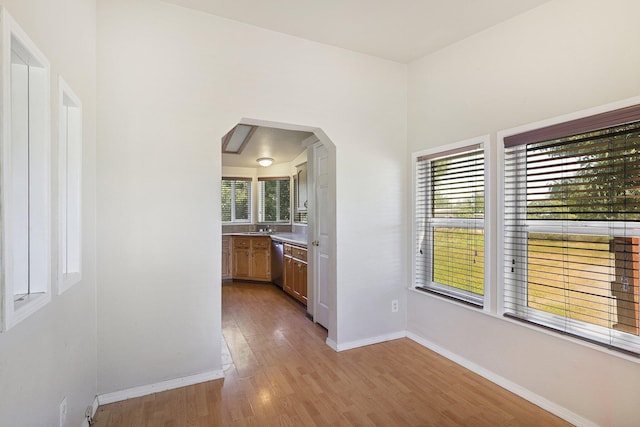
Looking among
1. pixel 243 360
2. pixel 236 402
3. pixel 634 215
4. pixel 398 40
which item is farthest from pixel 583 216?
pixel 243 360

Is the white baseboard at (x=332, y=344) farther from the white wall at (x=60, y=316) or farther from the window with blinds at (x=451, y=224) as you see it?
the white wall at (x=60, y=316)

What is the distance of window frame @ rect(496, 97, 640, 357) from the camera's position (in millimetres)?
1838

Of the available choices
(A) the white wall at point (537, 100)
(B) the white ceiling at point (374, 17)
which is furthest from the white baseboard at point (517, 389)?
(B) the white ceiling at point (374, 17)

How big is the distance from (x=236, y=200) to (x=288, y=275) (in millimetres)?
2368

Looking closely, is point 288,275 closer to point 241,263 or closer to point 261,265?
point 261,265

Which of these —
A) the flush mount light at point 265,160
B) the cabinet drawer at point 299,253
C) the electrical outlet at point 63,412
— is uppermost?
the flush mount light at point 265,160

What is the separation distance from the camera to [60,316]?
5.07 feet

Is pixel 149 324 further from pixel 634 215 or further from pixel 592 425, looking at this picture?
pixel 634 215

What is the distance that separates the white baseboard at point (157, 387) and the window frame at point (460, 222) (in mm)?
2062

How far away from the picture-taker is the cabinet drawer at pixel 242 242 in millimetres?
5779

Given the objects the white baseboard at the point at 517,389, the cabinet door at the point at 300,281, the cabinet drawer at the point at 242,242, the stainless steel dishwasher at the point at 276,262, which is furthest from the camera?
the cabinet drawer at the point at 242,242

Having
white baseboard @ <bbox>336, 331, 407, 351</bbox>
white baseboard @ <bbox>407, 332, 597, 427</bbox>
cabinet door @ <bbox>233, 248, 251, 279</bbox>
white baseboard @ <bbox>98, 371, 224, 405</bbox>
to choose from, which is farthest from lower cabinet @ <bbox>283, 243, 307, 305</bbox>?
white baseboard @ <bbox>98, 371, 224, 405</bbox>

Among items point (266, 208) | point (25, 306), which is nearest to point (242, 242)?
point (266, 208)

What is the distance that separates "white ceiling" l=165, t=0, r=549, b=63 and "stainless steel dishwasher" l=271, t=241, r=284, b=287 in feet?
11.6
